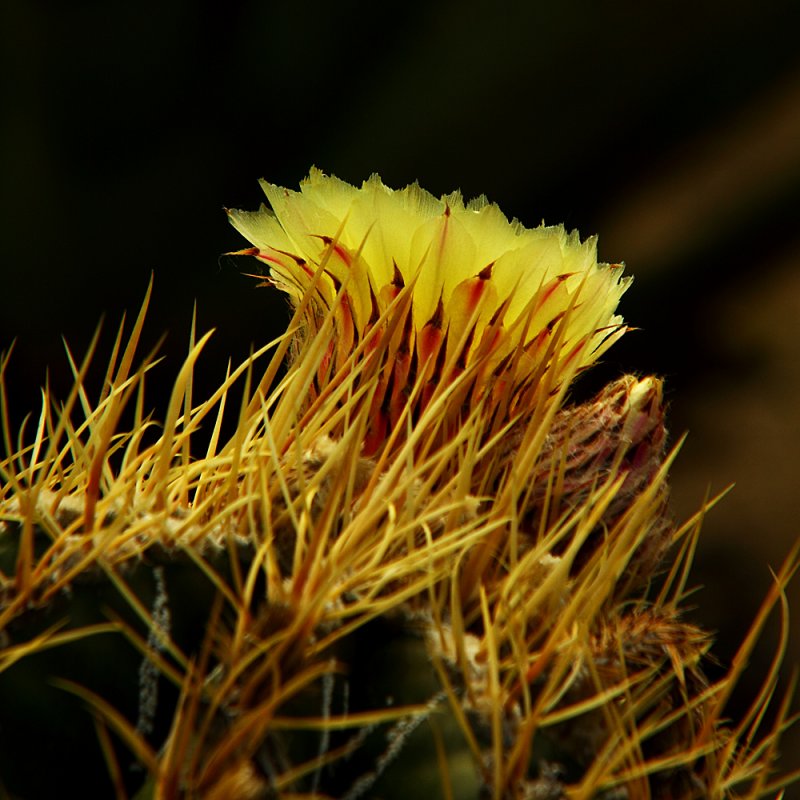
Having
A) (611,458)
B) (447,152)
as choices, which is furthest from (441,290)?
(447,152)

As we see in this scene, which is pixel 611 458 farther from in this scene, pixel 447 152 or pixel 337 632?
pixel 447 152

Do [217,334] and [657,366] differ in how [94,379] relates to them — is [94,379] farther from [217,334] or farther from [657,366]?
[657,366]

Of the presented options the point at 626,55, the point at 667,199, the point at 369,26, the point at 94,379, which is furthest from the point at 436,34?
the point at 94,379

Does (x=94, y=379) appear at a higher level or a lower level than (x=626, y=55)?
lower

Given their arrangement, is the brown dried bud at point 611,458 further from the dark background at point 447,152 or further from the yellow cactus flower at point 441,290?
the dark background at point 447,152

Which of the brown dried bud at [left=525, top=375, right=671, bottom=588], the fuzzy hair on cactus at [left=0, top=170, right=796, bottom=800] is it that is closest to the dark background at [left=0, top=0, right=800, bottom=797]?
the brown dried bud at [left=525, top=375, right=671, bottom=588]

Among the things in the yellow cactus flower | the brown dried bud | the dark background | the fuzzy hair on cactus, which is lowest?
the fuzzy hair on cactus

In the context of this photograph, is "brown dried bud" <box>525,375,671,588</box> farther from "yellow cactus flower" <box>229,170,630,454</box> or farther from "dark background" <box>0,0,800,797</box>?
"dark background" <box>0,0,800,797</box>
